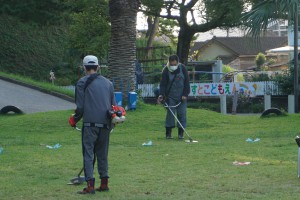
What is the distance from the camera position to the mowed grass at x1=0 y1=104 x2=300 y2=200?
28.9ft

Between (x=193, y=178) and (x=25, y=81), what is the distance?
2299cm

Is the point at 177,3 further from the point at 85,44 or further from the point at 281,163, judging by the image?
the point at 281,163

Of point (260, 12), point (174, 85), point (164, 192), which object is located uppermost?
point (260, 12)

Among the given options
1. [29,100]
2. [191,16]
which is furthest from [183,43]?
[29,100]

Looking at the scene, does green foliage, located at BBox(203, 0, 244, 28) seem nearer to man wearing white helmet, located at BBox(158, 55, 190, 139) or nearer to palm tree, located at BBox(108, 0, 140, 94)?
palm tree, located at BBox(108, 0, 140, 94)

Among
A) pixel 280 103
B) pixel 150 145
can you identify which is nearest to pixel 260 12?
pixel 150 145

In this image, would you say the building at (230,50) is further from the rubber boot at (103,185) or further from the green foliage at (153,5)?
the rubber boot at (103,185)

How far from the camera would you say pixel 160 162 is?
11.5 meters

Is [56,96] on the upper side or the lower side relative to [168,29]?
lower

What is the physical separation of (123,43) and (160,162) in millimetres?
10046

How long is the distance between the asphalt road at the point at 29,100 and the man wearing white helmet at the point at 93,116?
14.8 m

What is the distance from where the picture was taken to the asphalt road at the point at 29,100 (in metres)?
24.8

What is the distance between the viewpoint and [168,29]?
179 feet

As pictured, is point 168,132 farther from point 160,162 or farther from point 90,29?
point 90,29
